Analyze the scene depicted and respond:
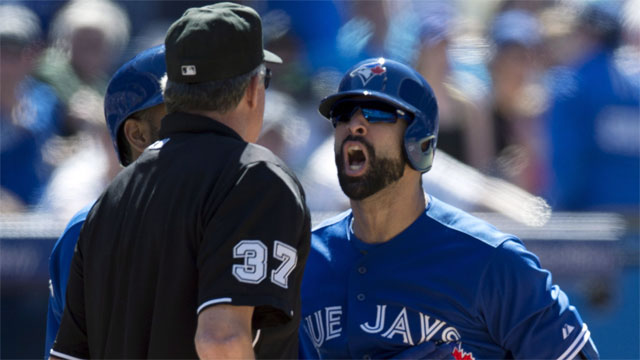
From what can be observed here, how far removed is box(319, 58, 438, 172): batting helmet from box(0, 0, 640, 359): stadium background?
1.58m

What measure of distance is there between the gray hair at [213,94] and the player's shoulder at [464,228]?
1103mm

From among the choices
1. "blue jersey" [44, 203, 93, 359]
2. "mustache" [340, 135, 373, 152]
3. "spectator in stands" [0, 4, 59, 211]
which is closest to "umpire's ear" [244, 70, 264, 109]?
"blue jersey" [44, 203, 93, 359]

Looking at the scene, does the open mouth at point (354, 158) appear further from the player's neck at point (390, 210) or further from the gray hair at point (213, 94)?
the gray hair at point (213, 94)

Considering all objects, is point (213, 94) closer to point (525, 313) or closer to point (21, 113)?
point (525, 313)

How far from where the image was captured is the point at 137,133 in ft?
9.14

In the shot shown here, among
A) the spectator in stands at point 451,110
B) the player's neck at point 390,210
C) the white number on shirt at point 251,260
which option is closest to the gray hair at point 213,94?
the white number on shirt at point 251,260

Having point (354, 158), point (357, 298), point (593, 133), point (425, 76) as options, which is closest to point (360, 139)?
point (354, 158)

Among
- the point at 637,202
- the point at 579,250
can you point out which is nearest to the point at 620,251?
the point at 579,250

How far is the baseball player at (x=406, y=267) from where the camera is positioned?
2.77m

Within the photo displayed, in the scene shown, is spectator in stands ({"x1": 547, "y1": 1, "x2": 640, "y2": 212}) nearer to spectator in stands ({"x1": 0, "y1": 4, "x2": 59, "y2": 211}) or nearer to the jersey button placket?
the jersey button placket

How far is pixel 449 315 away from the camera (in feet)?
9.20

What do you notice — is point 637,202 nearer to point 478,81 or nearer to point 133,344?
point 478,81

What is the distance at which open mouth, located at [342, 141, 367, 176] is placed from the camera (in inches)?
118

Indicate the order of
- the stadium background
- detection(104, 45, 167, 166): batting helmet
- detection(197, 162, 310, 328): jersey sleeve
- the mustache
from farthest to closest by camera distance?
1. the stadium background
2. the mustache
3. detection(104, 45, 167, 166): batting helmet
4. detection(197, 162, 310, 328): jersey sleeve
